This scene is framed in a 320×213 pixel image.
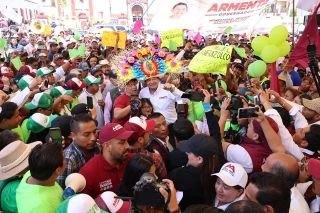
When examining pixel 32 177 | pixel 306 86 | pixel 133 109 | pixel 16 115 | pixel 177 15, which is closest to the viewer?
pixel 32 177

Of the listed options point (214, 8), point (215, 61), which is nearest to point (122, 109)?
point (215, 61)

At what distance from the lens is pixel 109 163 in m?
3.03

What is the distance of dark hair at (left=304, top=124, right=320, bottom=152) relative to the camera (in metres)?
3.27

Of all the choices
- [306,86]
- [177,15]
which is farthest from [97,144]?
[177,15]

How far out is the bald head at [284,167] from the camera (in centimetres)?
265

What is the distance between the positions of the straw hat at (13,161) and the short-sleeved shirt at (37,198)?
24 centimetres

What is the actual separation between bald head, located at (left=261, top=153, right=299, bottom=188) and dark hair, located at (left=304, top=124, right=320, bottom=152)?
0.63 meters

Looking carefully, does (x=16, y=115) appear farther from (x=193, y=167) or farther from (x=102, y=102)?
(x=193, y=167)

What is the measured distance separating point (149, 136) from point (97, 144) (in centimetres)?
54

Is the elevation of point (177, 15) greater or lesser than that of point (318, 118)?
greater

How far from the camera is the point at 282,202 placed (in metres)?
2.22

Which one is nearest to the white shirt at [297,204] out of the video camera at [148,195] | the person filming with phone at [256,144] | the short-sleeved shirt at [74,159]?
the person filming with phone at [256,144]

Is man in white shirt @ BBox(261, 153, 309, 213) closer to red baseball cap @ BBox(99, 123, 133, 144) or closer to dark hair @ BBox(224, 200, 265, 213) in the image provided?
dark hair @ BBox(224, 200, 265, 213)

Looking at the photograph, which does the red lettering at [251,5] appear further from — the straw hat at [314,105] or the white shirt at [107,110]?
the straw hat at [314,105]
